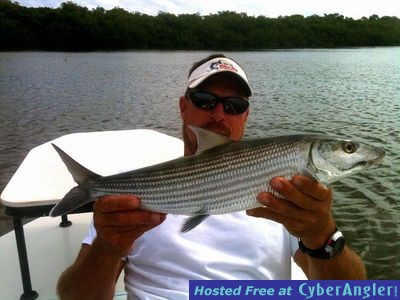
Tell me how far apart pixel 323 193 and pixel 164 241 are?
50.3 inches

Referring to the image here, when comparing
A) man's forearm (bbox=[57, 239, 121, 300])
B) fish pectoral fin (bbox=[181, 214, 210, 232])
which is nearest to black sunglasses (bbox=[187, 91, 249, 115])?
fish pectoral fin (bbox=[181, 214, 210, 232])

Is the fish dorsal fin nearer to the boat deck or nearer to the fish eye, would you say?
the fish eye

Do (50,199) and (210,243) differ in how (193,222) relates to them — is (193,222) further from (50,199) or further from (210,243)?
(50,199)

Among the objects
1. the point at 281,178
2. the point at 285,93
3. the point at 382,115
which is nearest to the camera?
the point at 281,178

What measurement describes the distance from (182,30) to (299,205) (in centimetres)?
11608

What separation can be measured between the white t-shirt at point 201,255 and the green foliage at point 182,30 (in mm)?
108660

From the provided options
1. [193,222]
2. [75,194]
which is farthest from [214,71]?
[75,194]

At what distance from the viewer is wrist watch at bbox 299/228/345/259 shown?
269 centimetres

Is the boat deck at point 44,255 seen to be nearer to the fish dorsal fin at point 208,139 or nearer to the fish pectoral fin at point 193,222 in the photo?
the fish pectoral fin at point 193,222

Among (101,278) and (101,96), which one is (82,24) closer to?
(101,96)

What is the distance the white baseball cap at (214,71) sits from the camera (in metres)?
3.66

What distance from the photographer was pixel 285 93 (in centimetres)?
2845

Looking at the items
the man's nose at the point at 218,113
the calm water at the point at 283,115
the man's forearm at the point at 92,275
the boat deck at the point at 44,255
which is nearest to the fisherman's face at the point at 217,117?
the man's nose at the point at 218,113

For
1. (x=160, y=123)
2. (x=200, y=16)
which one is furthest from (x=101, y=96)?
(x=200, y=16)
